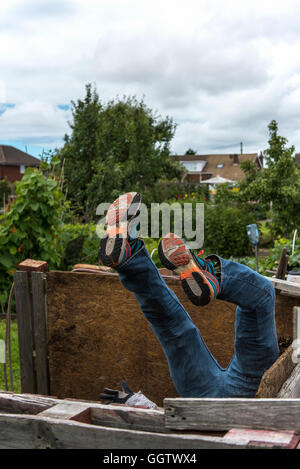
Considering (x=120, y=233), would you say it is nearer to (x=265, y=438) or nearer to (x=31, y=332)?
(x=265, y=438)

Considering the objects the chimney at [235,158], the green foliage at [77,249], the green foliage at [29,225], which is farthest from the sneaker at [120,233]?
the chimney at [235,158]

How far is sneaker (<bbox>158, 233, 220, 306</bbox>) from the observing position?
158cm

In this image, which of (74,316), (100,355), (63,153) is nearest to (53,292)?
(74,316)

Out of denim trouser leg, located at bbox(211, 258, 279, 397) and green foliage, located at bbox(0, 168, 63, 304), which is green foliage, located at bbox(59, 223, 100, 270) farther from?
denim trouser leg, located at bbox(211, 258, 279, 397)

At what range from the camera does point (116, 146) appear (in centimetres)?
1374

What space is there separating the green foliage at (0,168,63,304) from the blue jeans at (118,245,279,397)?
4085 millimetres

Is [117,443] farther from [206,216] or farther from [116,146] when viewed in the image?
[116,146]

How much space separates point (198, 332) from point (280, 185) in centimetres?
852

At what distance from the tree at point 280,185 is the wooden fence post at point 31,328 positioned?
24.1ft

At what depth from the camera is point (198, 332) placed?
6.11 ft

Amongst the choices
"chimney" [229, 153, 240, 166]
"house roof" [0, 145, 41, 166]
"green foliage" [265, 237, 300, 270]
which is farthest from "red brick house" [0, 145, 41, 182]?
"green foliage" [265, 237, 300, 270]

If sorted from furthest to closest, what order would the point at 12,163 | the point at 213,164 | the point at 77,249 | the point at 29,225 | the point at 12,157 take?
the point at 213,164 → the point at 12,157 → the point at 12,163 → the point at 77,249 → the point at 29,225

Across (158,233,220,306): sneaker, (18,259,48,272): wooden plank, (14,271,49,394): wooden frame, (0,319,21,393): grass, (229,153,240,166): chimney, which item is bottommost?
(0,319,21,393): grass

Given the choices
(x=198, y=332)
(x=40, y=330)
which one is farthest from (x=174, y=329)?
(x=40, y=330)
